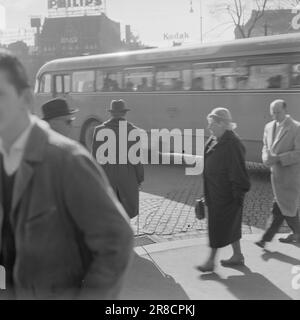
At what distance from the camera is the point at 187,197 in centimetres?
944

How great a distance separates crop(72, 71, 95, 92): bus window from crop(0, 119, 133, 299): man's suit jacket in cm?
1422

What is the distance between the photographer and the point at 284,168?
6129 millimetres

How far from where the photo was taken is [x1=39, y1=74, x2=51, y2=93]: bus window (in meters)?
17.8

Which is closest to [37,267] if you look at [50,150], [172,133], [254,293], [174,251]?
[50,150]

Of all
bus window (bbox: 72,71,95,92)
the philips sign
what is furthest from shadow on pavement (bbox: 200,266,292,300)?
the philips sign

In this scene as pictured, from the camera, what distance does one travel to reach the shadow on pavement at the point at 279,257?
18.4ft

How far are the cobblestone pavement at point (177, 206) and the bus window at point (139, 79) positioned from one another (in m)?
2.63

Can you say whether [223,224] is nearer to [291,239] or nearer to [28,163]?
[291,239]

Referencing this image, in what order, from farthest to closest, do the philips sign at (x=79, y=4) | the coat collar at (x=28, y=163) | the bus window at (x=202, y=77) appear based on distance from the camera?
the philips sign at (x=79, y=4), the bus window at (x=202, y=77), the coat collar at (x=28, y=163)

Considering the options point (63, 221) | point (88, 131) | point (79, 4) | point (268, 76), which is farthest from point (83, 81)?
point (79, 4)

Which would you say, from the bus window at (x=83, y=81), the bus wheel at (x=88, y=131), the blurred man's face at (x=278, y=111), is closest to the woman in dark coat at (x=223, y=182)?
the blurred man's face at (x=278, y=111)

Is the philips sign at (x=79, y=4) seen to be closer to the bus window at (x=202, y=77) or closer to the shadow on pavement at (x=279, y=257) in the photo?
the bus window at (x=202, y=77)

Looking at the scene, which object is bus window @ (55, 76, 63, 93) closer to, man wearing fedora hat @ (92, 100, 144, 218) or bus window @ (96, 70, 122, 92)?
bus window @ (96, 70, 122, 92)

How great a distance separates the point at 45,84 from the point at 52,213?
664 inches
